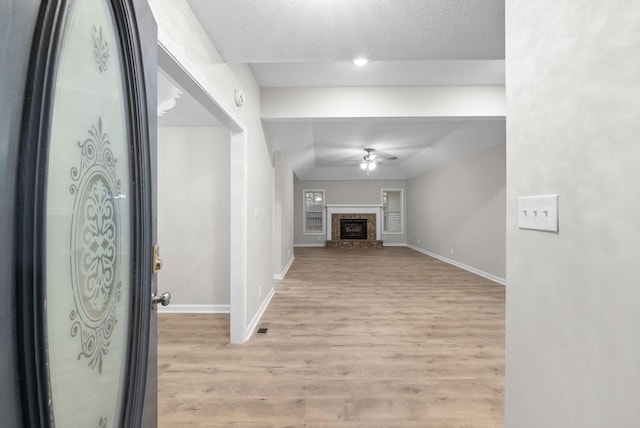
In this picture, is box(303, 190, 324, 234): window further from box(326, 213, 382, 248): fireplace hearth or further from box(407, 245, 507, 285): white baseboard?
box(407, 245, 507, 285): white baseboard

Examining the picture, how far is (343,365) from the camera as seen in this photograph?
6.86 feet

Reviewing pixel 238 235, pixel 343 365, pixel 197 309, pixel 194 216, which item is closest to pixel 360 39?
pixel 238 235

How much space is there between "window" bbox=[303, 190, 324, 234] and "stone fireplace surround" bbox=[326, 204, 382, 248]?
10.8 inches

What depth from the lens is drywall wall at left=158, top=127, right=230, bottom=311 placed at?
3.29m

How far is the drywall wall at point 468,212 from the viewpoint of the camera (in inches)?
180

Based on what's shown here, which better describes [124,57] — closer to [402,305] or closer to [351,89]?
[351,89]

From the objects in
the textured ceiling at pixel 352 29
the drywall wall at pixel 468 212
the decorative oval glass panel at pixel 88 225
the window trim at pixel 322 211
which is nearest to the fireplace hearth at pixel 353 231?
the window trim at pixel 322 211

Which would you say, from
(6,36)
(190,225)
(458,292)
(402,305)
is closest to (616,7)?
(6,36)

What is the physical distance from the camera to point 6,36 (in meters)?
0.45

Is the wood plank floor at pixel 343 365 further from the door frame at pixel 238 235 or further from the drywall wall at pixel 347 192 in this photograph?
the drywall wall at pixel 347 192

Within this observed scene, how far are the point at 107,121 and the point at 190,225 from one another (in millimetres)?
2797

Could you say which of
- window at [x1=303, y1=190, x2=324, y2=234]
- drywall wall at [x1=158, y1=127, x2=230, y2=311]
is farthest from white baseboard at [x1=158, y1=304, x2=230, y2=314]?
window at [x1=303, y1=190, x2=324, y2=234]

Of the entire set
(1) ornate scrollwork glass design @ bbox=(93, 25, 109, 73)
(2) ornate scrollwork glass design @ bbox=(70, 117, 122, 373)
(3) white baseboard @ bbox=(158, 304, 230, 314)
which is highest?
(1) ornate scrollwork glass design @ bbox=(93, 25, 109, 73)

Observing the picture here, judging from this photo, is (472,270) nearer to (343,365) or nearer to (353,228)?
(343,365)
